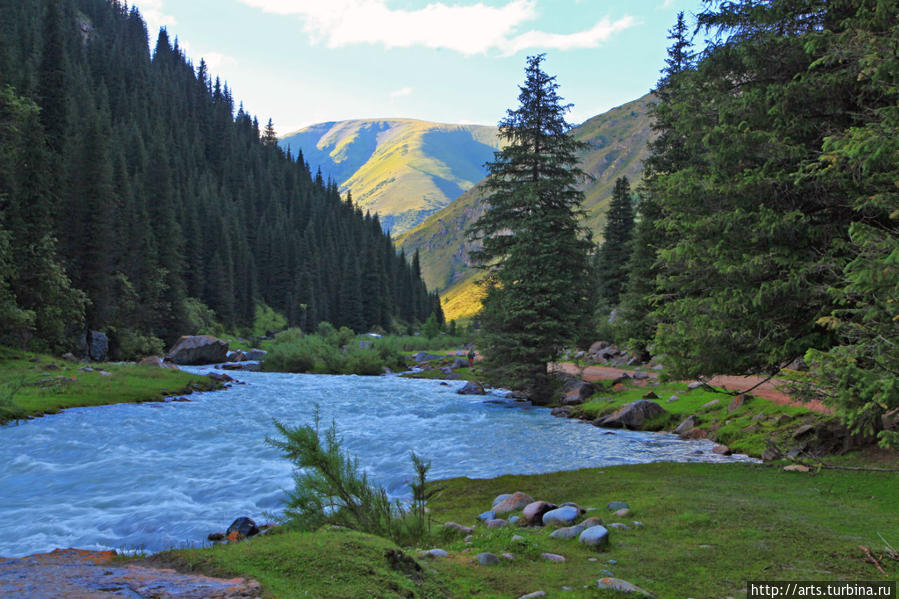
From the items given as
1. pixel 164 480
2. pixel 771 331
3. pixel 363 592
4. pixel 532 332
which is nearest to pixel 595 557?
pixel 363 592

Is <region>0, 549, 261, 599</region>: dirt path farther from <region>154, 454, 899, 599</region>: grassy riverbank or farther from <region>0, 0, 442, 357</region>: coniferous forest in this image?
<region>0, 0, 442, 357</region>: coniferous forest

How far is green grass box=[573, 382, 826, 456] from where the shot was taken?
13336 millimetres

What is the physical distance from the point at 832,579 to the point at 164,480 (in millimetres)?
12592

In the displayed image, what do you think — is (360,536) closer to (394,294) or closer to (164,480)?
(164,480)

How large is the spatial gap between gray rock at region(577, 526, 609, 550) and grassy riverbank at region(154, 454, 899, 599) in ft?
0.34

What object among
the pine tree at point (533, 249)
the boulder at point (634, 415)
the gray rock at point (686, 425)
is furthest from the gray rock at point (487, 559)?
the pine tree at point (533, 249)

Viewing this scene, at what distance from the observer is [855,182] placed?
859 centimetres

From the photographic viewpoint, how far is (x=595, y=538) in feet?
20.6

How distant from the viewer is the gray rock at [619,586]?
4.55 meters

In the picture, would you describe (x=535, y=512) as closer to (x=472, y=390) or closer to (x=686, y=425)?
(x=686, y=425)

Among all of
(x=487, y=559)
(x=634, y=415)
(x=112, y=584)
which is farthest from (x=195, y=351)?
(x=112, y=584)

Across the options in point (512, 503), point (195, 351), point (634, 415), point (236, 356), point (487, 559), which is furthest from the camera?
point (236, 356)

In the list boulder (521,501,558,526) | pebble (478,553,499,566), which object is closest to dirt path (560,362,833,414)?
boulder (521,501,558,526)

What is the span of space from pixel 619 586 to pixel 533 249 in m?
20.9
